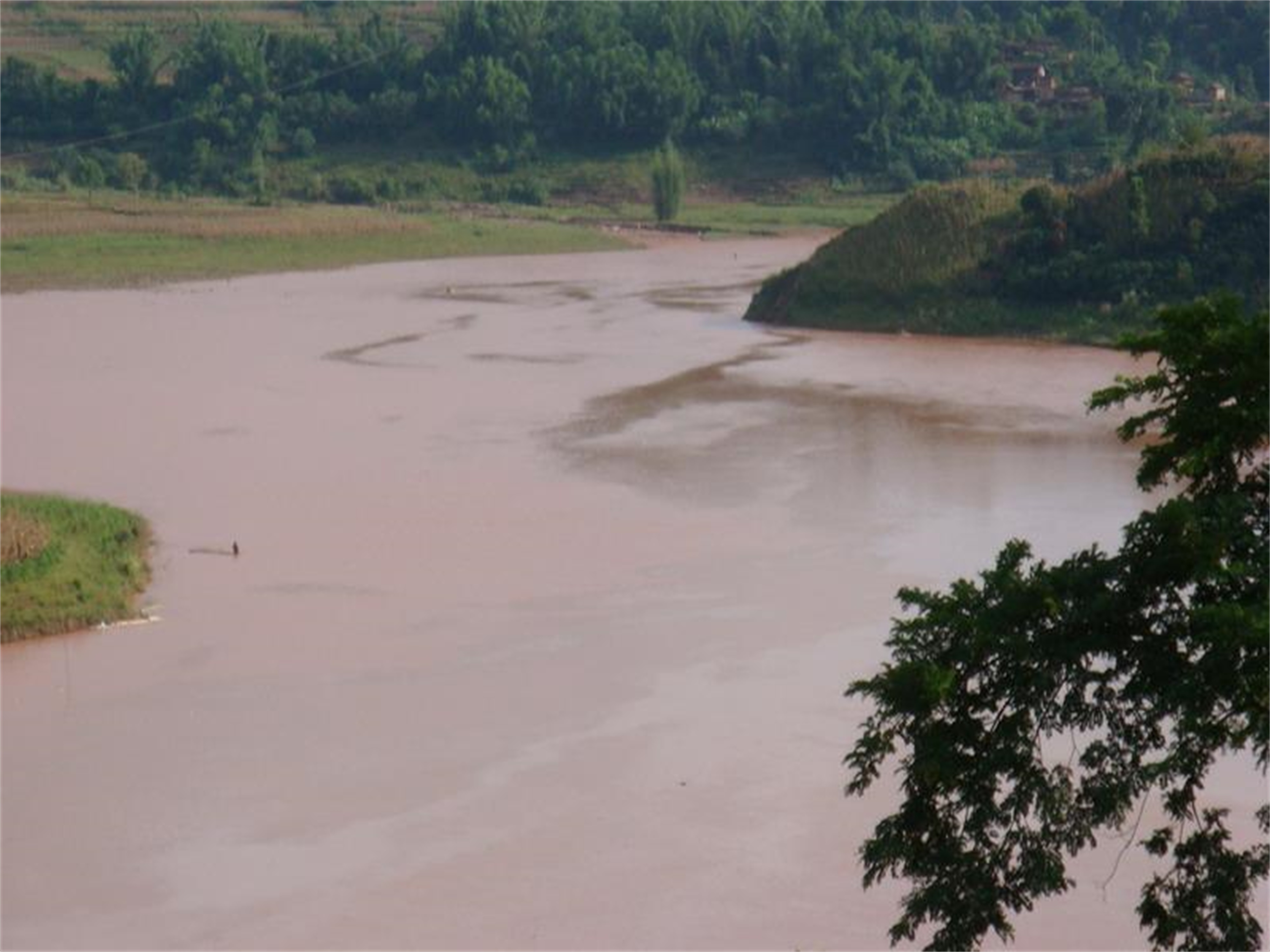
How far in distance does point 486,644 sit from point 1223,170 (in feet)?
56.8

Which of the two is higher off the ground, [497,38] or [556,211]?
[497,38]

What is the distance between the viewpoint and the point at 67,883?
9.58 meters

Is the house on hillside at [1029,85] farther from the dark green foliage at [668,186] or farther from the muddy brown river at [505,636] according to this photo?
the muddy brown river at [505,636]

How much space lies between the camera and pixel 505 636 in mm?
13141

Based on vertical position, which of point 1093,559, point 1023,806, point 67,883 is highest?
point 1093,559

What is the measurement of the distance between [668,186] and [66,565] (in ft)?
109

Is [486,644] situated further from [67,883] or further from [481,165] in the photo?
[481,165]

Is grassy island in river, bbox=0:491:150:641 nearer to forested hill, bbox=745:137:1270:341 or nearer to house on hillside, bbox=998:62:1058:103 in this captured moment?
forested hill, bbox=745:137:1270:341

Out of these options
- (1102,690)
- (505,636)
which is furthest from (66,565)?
(1102,690)

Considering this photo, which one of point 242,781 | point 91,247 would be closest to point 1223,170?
point 91,247

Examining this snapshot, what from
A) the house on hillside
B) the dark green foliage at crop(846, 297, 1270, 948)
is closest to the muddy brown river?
the dark green foliage at crop(846, 297, 1270, 948)

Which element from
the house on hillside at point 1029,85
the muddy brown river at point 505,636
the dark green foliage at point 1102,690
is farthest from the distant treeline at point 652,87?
the dark green foliage at point 1102,690

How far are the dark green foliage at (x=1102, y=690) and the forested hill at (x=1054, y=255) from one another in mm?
20732

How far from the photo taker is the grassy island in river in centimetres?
1293
